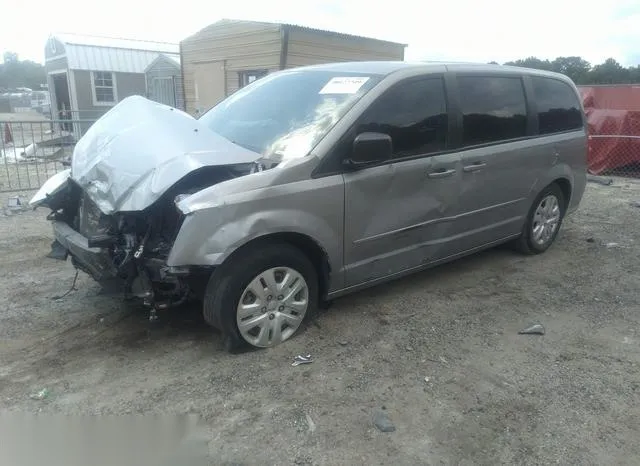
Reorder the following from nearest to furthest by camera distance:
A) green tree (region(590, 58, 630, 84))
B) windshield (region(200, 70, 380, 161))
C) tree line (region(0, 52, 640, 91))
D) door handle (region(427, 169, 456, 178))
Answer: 1. windshield (region(200, 70, 380, 161))
2. door handle (region(427, 169, 456, 178))
3. tree line (region(0, 52, 640, 91))
4. green tree (region(590, 58, 630, 84))

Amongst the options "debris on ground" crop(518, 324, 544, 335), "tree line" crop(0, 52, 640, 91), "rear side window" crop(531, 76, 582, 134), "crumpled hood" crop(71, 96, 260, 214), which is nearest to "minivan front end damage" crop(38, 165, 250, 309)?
"crumpled hood" crop(71, 96, 260, 214)

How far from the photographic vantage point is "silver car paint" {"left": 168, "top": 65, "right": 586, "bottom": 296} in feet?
10.1

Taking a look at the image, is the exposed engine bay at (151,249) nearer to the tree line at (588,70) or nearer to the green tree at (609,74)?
the tree line at (588,70)

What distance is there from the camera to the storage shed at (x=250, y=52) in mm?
13672

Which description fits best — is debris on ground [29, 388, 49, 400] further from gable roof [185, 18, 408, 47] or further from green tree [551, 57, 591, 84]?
green tree [551, 57, 591, 84]

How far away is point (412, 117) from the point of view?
3.92 metres

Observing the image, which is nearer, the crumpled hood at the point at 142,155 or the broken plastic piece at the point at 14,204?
the crumpled hood at the point at 142,155

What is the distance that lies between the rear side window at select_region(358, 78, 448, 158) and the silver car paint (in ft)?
0.27

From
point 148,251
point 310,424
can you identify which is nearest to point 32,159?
point 148,251

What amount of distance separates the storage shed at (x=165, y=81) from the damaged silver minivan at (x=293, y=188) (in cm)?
1534

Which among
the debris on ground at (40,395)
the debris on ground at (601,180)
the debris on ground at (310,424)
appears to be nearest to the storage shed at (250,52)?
the debris on ground at (601,180)

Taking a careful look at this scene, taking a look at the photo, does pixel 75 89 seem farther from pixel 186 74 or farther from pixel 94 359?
pixel 94 359

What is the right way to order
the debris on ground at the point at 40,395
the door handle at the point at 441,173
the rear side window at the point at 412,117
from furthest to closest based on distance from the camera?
the door handle at the point at 441,173
the rear side window at the point at 412,117
the debris on ground at the point at 40,395

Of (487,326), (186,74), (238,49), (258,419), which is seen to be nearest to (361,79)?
(487,326)
